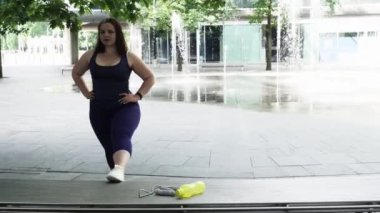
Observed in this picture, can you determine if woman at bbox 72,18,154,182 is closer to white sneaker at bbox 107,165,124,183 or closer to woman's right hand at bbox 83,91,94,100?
woman's right hand at bbox 83,91,94,100

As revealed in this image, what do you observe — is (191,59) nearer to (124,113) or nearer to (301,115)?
(301,115)

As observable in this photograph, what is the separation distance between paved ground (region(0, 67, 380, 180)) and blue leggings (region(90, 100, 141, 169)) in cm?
88

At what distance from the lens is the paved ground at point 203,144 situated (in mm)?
6578

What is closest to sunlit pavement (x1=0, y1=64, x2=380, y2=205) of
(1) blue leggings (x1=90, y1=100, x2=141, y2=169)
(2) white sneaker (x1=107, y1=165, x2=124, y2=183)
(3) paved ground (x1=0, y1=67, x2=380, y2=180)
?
(3) paved ground (x1=0, y1=67, x2=380, y2=180)

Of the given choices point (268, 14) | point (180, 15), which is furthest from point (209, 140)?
point (180, 15)

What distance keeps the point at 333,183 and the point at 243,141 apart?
3.74m

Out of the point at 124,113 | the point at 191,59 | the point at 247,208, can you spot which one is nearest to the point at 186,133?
the point at 124,113

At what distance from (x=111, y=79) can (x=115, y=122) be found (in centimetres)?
41

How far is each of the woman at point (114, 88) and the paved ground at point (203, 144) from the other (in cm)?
98

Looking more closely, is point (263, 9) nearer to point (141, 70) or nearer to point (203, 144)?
point (203, 144)

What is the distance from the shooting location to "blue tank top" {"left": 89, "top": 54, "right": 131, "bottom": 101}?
17.7 feet

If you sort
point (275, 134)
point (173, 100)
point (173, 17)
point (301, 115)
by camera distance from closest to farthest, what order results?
point (275, 134), point (301, 115), point (173, 100), point (173, 17)

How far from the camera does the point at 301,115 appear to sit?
11938 mm

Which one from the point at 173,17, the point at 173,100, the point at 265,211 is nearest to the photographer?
the point at 265,211
